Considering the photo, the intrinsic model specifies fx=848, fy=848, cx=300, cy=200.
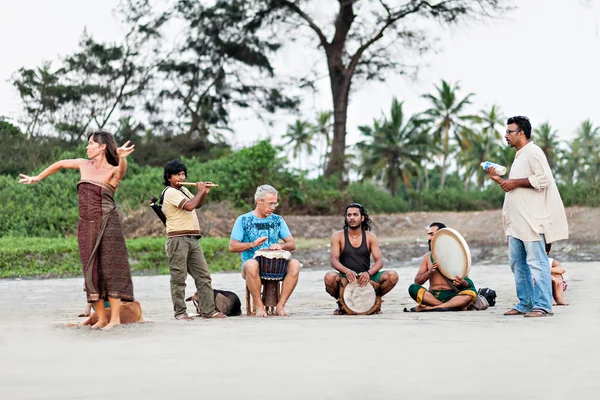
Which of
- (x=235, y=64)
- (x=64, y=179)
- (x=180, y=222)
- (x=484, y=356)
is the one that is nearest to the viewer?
(x=484, y=356)

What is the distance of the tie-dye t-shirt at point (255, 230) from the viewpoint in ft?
26.5

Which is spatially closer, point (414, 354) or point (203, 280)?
point (414, 354)

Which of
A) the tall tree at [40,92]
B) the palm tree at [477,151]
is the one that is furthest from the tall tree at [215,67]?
the palm tree at [477,151]

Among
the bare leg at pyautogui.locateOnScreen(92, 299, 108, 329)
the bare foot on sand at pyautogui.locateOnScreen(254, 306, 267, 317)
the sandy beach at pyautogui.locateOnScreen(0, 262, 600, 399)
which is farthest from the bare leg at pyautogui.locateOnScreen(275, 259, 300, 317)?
the bare leg at pyautogui.locateOnScreen(92, 299, 108, 329)

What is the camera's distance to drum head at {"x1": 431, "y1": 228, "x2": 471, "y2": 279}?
8133 mm

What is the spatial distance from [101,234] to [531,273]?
148 inches

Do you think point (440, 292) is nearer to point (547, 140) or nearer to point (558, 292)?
point (558, 292)

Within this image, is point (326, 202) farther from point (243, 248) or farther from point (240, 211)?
point (243, 248)

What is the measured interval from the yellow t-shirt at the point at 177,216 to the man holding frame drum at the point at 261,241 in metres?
0.41

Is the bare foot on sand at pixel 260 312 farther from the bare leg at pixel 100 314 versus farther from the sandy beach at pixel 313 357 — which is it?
the bare leg at pixel 100 314

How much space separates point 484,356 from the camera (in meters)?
5.19

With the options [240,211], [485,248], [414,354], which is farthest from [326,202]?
[414,354]

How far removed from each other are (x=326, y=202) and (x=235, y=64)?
37.9ft

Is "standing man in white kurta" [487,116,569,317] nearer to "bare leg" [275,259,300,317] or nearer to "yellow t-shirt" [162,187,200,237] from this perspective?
"bare leg" [275,259,300,317]
